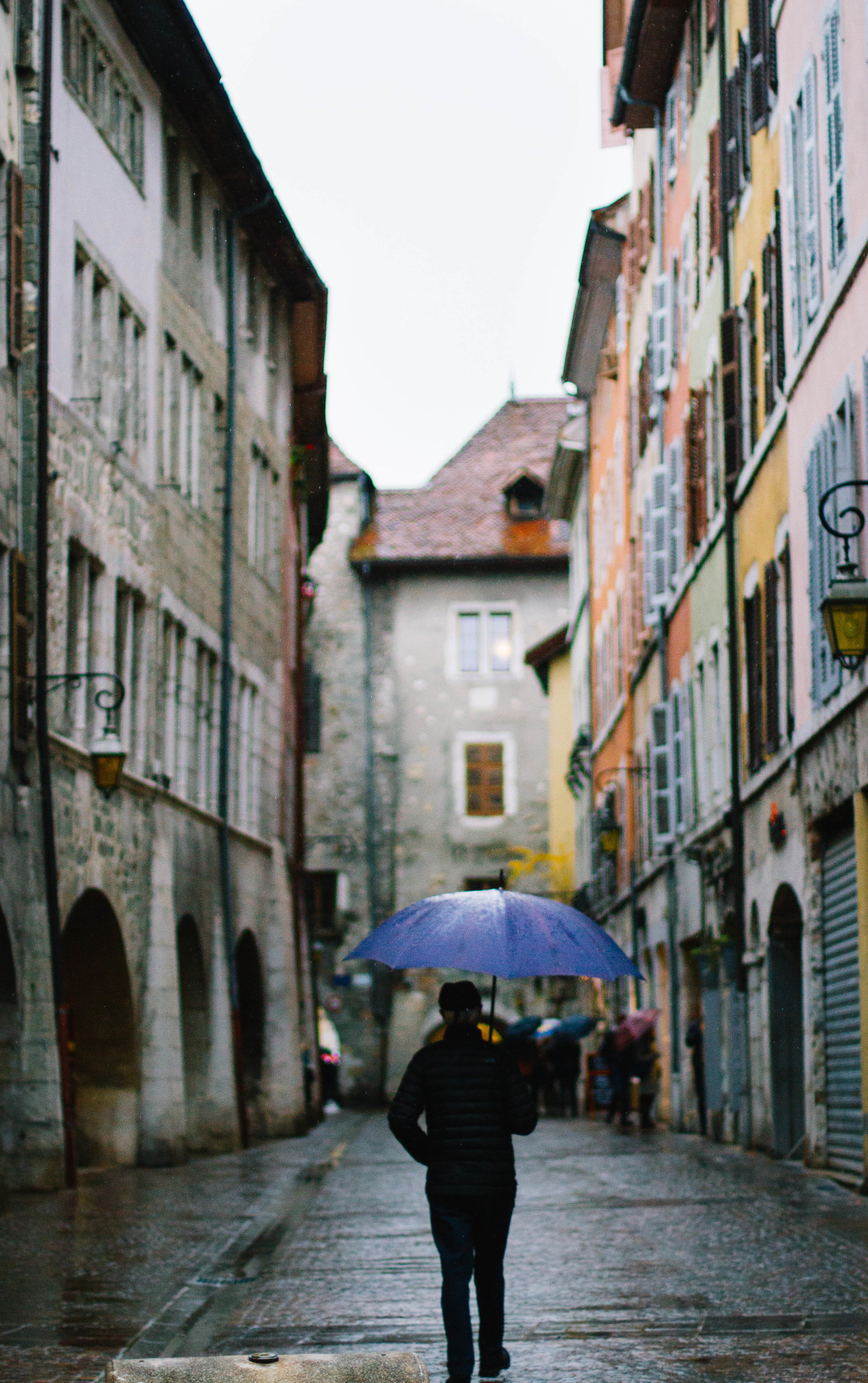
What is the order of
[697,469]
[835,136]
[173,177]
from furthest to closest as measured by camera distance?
1. [173,177]
2. [697,469]
3. [835,136]

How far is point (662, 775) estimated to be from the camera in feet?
92.2

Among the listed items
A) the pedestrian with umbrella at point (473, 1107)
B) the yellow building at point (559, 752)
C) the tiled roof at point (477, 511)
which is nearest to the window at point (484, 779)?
the yellow building at point (559, 752)

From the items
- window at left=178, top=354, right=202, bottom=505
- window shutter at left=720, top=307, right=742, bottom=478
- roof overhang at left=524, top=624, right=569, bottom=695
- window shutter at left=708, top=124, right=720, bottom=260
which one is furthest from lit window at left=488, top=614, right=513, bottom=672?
window shutter at left=720, top=307, right=742, bottom=478

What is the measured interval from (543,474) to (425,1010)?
47.6ft

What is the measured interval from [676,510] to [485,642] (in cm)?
2288

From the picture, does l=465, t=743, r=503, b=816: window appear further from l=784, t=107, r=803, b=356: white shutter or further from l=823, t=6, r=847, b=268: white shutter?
l=823, t=6, r=847, b=268: white shutter

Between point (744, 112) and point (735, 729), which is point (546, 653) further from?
point (744, 112)

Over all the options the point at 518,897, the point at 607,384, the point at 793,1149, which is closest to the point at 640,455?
the point at 607,384

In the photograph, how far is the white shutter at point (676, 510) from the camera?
27.1 metres

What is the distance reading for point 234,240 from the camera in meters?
29.2

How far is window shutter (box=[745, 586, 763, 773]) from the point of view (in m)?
20.8

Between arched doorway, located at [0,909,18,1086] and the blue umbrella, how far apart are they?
912 cm

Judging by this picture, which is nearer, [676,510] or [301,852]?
[676,510]

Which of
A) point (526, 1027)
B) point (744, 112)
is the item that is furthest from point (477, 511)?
point (744, 112)
